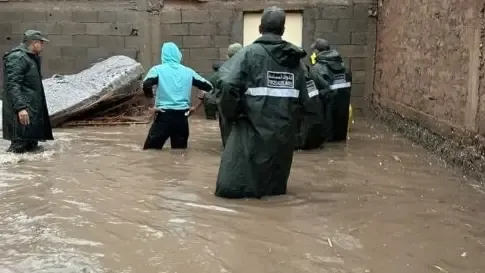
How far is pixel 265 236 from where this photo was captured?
4.35 meters

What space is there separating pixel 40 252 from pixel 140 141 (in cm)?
489

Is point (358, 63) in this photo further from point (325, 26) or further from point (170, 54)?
point (170, 54)

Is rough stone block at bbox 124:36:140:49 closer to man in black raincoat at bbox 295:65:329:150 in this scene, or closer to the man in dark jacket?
the man in dark jacket

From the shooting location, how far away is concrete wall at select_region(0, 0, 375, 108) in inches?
481

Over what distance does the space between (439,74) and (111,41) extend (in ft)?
22.7

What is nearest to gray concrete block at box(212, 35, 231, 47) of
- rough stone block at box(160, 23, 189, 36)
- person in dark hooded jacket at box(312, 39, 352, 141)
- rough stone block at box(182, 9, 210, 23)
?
rough stone block at box(182, 9, 210, 23)

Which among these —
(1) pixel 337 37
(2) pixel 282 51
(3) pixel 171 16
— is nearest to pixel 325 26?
(1) pixel 337 37

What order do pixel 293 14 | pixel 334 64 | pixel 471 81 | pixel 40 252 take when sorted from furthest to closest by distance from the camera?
pixel 293 14 < pixel 334 64 < pixel 471 81 < pixel 40 252

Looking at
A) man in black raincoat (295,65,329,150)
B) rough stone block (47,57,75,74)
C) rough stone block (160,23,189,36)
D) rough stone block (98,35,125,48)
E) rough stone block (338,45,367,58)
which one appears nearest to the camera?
man in black raincoat (295,65,329,150)

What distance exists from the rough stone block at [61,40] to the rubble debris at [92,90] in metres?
1.74

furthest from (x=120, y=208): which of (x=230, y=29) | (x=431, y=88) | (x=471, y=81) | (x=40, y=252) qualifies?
(x=230, y=29)

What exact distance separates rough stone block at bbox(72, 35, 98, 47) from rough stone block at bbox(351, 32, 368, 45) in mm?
5084

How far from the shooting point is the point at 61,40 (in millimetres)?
12570

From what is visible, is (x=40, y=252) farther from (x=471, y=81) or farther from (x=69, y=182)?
(x=471, y=81)
